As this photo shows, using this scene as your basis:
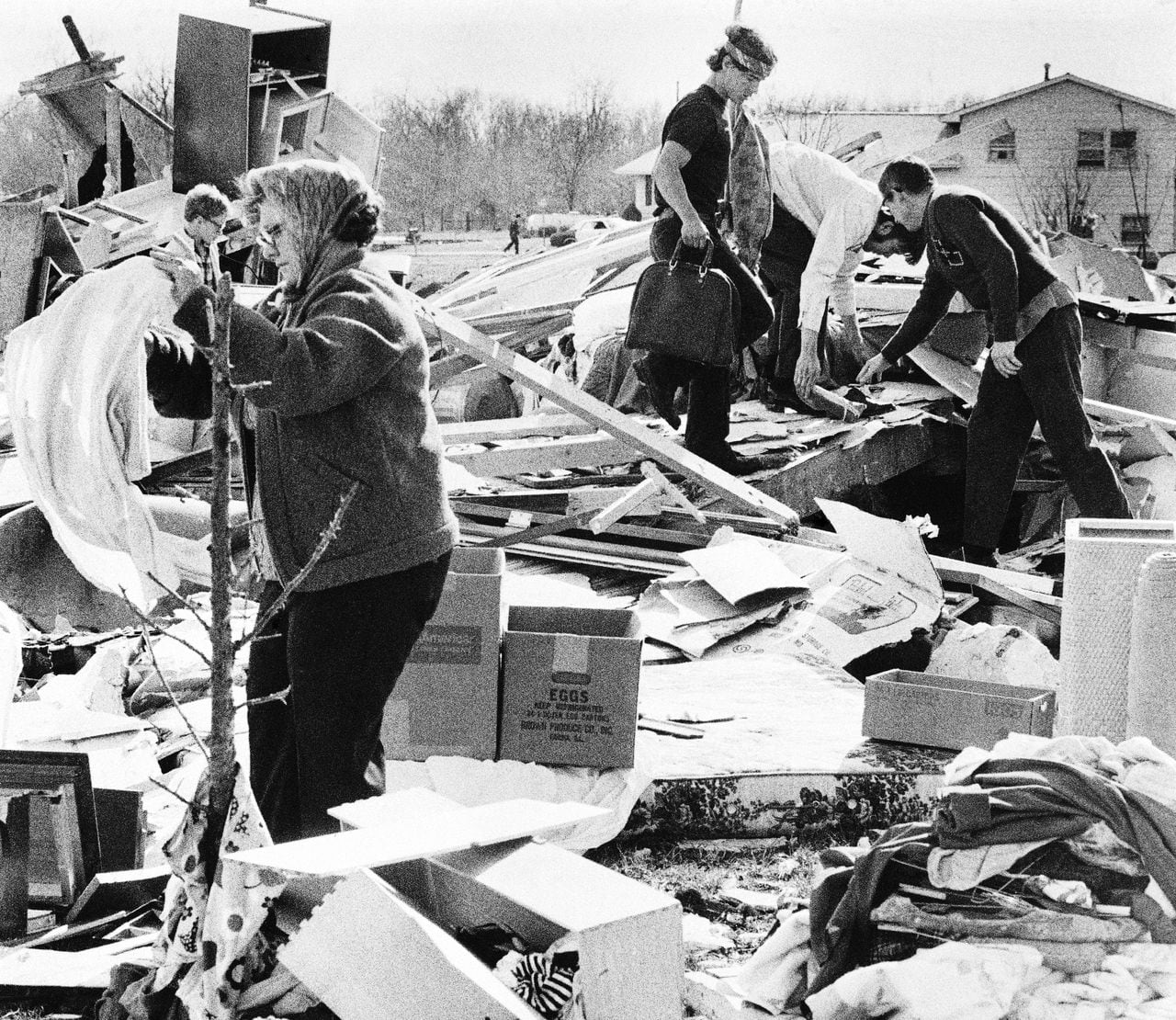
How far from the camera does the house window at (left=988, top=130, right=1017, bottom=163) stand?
4178cm

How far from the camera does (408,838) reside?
2529 mm

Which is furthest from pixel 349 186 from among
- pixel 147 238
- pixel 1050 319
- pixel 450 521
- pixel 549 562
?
pixel 147 238

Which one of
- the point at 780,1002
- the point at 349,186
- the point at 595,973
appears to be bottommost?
the point at 780,1002

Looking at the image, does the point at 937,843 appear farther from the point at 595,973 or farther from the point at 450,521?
the point at 450,521

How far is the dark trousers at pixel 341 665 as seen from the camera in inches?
119

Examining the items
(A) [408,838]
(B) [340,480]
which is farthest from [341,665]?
(A) [408,838]

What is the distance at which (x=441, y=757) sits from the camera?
4.01 m

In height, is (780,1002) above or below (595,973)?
below

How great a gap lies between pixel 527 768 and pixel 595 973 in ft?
5.66

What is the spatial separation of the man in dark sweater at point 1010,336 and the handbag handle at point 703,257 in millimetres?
758

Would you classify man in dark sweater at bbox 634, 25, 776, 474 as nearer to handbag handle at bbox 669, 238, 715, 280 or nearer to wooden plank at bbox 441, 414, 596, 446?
handbag handle at bbox 669, 238, 715, 280

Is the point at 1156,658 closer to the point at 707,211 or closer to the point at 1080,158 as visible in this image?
the point at 707,211

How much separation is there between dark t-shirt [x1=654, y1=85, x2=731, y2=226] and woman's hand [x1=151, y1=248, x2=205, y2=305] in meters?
3.68

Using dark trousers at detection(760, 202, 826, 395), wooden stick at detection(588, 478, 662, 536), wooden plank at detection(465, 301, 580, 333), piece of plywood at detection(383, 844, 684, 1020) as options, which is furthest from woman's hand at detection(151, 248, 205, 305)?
wooden plank at detection(465, 301, 580, 333)
